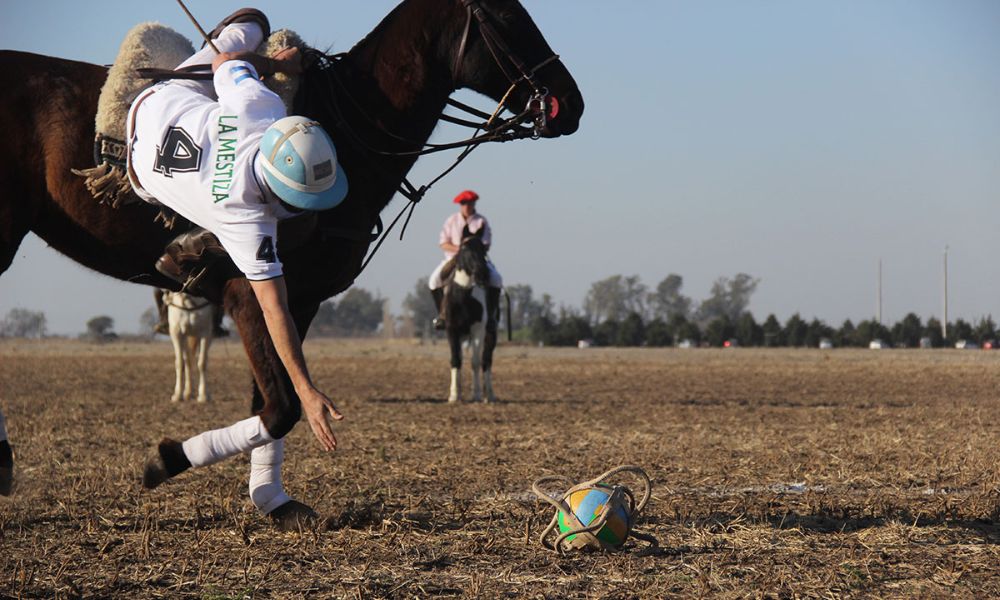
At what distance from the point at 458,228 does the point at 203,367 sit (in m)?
4.41

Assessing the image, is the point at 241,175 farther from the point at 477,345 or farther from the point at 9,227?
the point at 477,345

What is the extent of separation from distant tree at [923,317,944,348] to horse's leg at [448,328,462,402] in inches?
1612

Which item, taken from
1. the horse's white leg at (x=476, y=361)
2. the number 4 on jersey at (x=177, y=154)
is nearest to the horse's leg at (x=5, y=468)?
the number 4 on jersey at (x=177, y=154)

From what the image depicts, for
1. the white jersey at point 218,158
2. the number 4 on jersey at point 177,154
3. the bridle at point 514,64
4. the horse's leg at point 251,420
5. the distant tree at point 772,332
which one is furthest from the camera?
the distant tree at point 772,332

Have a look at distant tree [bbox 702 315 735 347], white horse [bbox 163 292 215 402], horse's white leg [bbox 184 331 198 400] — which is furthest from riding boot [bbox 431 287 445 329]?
distant tree [bbox 702 315 735 347]

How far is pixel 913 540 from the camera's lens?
5.38 metres

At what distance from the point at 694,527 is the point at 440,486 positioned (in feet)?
7.46

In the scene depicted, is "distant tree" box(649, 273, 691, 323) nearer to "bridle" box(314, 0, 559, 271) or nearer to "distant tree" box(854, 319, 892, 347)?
"distant tree" box(854, 319, 892, 347)

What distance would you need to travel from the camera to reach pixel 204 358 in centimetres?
1642

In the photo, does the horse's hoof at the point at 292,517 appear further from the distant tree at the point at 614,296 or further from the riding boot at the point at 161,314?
the distant tree at the point at 614,296

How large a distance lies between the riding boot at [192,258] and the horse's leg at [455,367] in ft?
33.8

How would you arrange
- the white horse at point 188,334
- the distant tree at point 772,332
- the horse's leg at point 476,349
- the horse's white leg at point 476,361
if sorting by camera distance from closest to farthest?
the horse's white leg at point 476,361 → the horse's leg at point 476,349 → the white horse at point 188,334 → the distant tree at point 772,332

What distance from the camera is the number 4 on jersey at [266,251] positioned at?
4.83m

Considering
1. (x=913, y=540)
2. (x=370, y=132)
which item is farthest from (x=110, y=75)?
(x=913, y=540)
